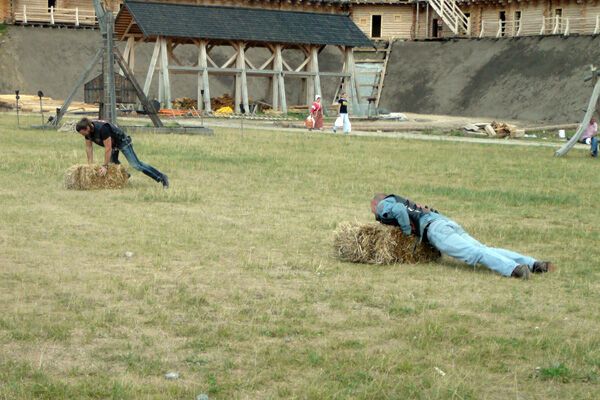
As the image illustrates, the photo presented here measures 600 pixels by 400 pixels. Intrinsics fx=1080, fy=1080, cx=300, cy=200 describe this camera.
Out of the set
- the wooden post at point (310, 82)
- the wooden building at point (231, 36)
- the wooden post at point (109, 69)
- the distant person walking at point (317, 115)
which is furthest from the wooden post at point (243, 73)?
the wooden post at point (109, 69)

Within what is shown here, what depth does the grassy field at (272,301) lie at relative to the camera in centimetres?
740

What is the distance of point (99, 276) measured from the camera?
1078cm

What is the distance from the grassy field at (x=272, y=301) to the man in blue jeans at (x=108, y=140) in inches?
19.1

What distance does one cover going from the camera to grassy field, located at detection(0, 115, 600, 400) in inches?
291

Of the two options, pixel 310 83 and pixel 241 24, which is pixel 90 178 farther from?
pixel 310 83

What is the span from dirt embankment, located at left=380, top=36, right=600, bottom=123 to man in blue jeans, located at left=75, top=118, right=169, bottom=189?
35.8 meters

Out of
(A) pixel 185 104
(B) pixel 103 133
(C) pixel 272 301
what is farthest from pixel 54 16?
(C) pixel 272 301

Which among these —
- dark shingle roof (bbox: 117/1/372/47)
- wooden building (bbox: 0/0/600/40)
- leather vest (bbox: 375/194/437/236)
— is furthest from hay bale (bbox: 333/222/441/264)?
wooden building (bbox: 0/0/600/40)

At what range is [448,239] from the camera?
37.2 ft

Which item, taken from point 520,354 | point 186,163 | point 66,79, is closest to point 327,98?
point 66,79

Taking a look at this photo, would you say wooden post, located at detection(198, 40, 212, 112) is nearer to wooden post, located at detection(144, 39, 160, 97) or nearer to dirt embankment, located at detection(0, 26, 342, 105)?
wooden post, located at detection(144, 39, 160, 97)

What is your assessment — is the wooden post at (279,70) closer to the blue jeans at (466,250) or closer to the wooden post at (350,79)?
the wooden post at (350,79)

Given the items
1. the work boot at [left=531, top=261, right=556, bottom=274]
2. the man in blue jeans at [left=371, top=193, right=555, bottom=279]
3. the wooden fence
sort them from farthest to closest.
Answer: the wooden fence, the work boot at [left=531, top=261, right=556, bottom=274], the man in blue jeans at [left=371, top=193, right=555, bottom=279]

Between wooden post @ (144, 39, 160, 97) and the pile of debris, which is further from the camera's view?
wooden post @ (144, 39, 160, 97)
